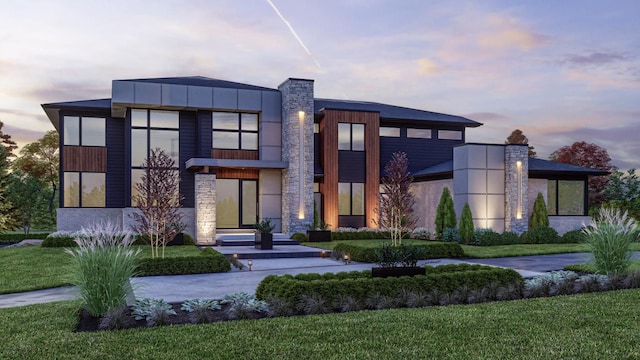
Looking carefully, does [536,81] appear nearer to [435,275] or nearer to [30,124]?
[435,275]

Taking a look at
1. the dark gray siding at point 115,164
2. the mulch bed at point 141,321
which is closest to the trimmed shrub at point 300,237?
the dark gray siding at point 115,164

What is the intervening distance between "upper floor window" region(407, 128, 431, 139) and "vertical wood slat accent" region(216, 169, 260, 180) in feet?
30.0

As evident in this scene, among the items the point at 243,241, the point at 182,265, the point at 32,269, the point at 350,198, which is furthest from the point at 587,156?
the point at 32,269

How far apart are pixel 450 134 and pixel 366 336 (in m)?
25.2

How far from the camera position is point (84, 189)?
79.6ft

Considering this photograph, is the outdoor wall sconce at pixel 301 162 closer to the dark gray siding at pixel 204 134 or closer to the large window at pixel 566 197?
the dark gray siding at pixel 204 134

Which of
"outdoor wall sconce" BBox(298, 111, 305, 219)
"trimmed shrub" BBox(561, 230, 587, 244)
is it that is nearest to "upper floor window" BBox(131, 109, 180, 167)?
"outdoor wall sconce" BBox(298, 111, 305, 219)

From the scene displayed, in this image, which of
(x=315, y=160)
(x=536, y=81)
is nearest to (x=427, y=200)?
(x=315, y=160)

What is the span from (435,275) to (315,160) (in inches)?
703

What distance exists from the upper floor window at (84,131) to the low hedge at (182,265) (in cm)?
1376

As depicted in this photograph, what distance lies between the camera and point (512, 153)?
2312 centimetres

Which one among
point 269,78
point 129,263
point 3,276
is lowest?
point 3,276

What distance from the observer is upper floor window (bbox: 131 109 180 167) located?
2348 cm

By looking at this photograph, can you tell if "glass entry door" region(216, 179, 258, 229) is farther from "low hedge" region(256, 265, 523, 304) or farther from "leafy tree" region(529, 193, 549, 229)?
"low hedge" region(256, 265, 523, 304)
